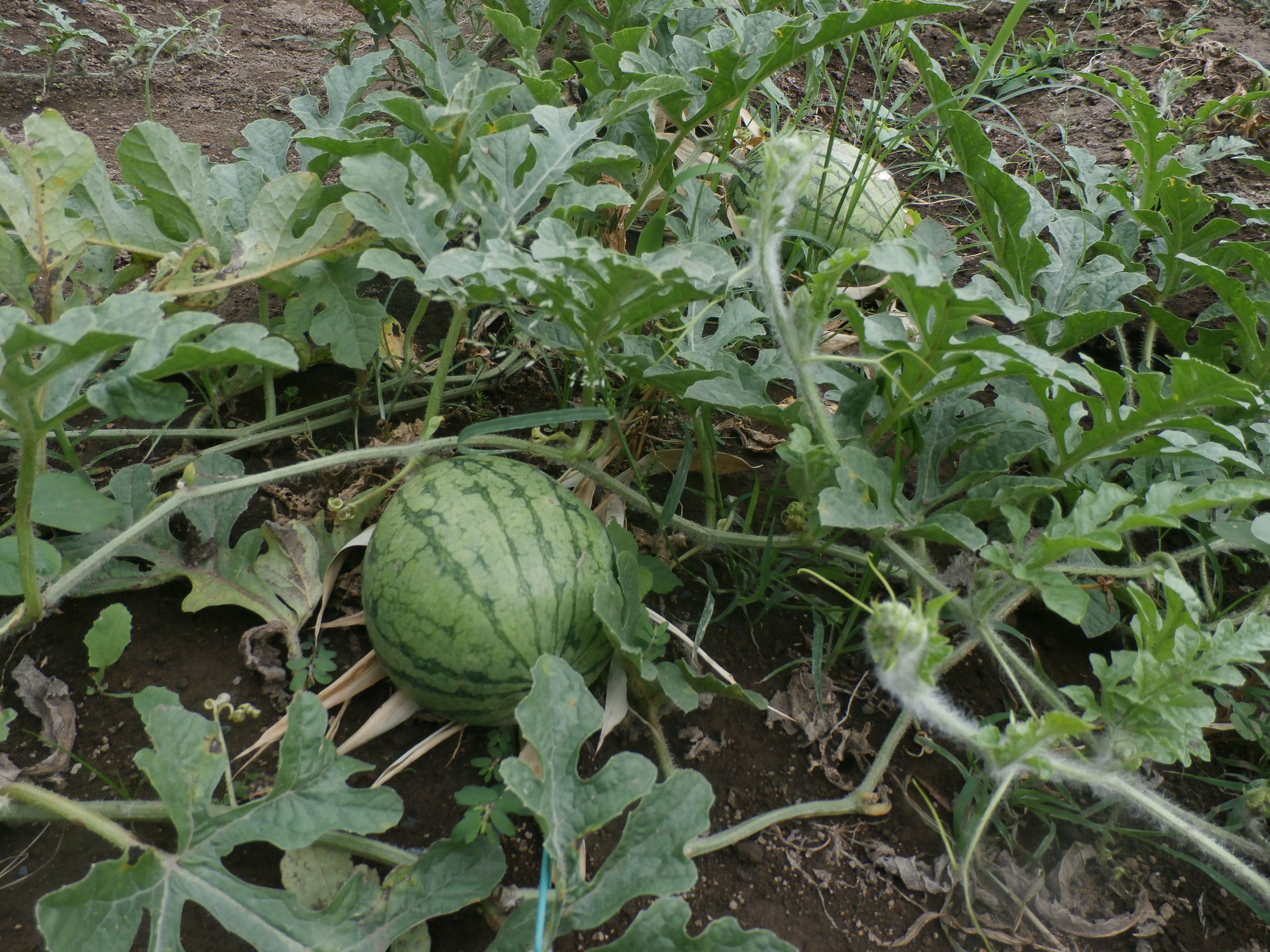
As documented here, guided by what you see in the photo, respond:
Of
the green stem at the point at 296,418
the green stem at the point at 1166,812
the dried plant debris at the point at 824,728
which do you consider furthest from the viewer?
the green stem at the point at 296,418

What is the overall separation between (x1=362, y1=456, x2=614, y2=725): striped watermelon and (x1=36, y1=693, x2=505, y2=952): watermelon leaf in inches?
10.7

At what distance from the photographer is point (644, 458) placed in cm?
219

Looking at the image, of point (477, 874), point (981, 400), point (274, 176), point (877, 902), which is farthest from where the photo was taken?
point (981, 400)

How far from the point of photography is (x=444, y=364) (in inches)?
73.8

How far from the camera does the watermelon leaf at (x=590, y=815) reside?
3.94ft

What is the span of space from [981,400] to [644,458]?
1.04 metres

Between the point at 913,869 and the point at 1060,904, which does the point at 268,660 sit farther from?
the point at 1060,904

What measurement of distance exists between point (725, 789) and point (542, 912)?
53 centimetres

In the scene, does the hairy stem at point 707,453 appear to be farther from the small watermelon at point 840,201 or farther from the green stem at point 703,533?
the small watermelon at point 840,201

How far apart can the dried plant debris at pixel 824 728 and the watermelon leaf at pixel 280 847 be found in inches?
27.3

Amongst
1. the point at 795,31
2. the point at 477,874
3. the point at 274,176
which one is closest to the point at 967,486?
the point at 795,31

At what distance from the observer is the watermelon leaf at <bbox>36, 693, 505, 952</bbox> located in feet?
3.94

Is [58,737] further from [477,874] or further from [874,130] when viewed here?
[874,130]

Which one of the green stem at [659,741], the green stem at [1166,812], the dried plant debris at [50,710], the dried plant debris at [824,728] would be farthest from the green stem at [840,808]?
the dried plant debris at [50,710]
